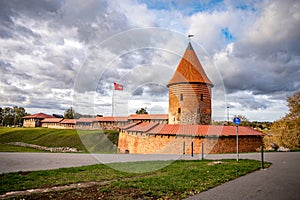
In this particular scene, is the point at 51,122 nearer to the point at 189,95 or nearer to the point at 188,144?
the point at 189,95

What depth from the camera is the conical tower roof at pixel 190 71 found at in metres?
28.2

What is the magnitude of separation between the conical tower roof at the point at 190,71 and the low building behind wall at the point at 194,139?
8727 mm

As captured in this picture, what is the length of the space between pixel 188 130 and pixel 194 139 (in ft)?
3.28

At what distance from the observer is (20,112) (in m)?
99.7

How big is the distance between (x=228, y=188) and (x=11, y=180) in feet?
20.3

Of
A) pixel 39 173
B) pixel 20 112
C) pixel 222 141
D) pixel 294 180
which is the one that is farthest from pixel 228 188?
pixel 20 112

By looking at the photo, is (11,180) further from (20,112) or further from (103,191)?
(20,112)

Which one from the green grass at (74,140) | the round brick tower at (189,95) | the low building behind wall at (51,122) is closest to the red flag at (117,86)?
the round brick tower at (189,95)

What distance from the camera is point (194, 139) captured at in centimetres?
1945

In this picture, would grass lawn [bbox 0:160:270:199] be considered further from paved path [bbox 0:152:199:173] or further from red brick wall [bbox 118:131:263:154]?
red brick wall [bbox 118:131:263:154]

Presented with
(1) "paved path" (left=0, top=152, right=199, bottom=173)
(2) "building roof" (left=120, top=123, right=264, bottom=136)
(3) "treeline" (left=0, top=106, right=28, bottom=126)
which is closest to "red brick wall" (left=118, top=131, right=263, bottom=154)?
(2) "building roof" (left=120, top=123, right=264, bottom=136)

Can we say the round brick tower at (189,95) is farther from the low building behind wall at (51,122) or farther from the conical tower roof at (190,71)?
the low building behind wall at (51,122)

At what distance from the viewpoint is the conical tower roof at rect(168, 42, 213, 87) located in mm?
28234

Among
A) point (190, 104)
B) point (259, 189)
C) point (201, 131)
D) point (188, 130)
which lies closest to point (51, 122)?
point (190, 104)
